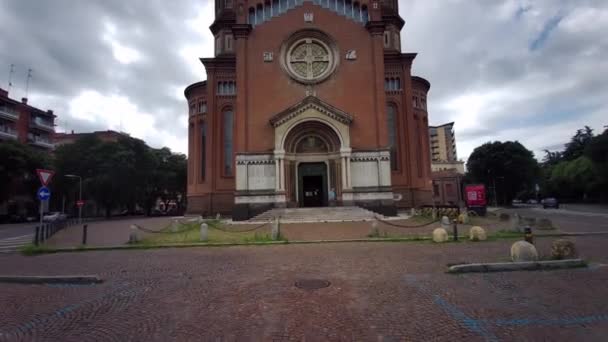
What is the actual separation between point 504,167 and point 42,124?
266 feet

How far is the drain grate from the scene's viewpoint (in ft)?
22.4

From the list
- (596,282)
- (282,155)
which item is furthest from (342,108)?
(596,282)

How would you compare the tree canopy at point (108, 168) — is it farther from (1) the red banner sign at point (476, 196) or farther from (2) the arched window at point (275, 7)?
(1) the red banner sign at point (476, 196)

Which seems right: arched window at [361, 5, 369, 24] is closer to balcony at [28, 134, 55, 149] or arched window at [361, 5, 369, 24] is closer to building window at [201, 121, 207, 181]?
building window at [201, 121, 207, 181]

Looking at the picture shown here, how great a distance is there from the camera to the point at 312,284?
7023 millimetres

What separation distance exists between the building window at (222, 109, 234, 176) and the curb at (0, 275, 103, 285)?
24.6 meters

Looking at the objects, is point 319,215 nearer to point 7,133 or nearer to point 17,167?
point 17,167

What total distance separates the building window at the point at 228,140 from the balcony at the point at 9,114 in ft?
129

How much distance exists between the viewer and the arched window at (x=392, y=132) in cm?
3331

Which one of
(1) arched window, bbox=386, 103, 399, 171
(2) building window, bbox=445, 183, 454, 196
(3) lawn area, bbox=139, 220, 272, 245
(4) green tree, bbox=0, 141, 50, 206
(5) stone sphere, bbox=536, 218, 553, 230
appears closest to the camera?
(3) lawn area, bbox=139, 220, 272, 245

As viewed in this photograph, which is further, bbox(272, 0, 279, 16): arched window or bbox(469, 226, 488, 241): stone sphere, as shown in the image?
bbox(272, 0, 279, 16): arched window

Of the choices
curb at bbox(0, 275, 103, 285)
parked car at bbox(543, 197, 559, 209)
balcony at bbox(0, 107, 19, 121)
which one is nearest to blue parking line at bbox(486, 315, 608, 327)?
curb at bbox(0, 275, 103, 285)

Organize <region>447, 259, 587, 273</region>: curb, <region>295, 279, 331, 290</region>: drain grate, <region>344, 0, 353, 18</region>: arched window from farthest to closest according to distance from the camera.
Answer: <region>344, 0, 353, 18</region>: arched window, <region>447, 259, 587, 273</region>: curb, <region>295, 279, 331, 290</region>: drain grate

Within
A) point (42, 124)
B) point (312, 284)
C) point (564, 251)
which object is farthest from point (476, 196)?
point (42, 124)
